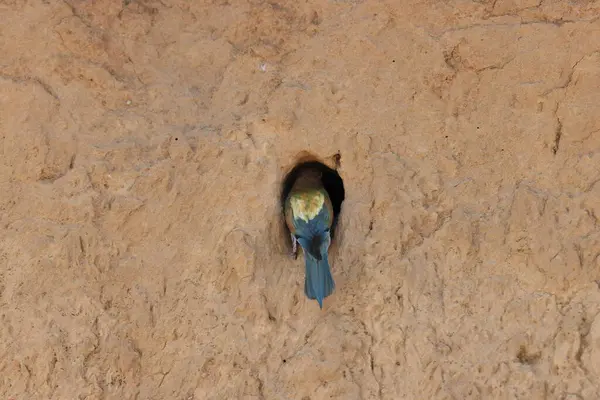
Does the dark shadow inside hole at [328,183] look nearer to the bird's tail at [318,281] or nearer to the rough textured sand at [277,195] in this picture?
the rough textured sand at [277,195]

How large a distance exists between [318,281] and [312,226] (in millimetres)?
397

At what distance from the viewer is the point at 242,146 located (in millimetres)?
3918

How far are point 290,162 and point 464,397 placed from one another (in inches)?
56.6

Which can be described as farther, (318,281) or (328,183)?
(328,183)

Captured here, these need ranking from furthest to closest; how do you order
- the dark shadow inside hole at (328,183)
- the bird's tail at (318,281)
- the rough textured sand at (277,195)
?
the dark shadow inside hole at (328,183), the bird's tail at (318,281), the rough textured sand at (277,195)

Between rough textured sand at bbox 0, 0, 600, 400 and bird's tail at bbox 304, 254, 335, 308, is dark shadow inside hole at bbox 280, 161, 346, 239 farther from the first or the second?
bird's tail at bbox 304, 254, 335, 308

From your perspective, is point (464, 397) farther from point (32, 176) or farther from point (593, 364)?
point (32, 176)

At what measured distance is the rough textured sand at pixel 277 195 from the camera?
11.4 feet

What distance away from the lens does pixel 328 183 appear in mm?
4719

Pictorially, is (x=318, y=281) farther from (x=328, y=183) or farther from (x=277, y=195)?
(x=328, y=183)

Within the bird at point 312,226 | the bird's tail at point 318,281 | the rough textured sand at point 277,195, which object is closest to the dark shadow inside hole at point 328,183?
the bird at point 312,226

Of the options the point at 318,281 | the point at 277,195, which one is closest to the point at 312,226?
the point at 277,195

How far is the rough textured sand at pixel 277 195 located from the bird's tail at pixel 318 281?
0.25ft

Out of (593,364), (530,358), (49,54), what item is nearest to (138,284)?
(49,54)
